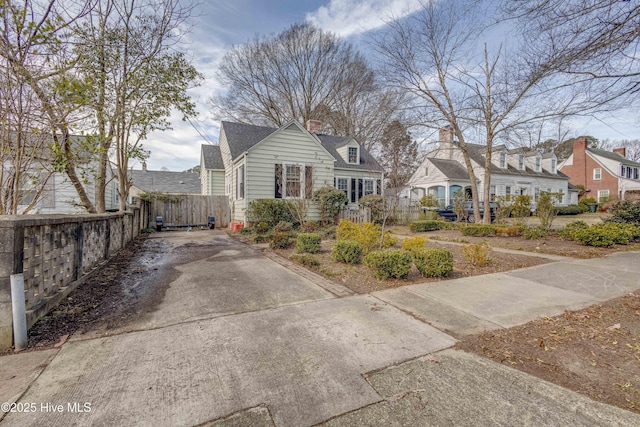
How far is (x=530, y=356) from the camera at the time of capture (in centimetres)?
254

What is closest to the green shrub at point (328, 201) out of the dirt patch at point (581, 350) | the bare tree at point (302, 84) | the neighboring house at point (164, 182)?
the dirt patch at point (581, 350)

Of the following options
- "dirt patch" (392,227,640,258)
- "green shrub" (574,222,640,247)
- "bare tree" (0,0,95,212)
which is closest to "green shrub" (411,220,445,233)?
"dirt patch" (392,227,640,258)

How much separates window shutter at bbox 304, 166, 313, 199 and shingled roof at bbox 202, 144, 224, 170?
6.09 metres

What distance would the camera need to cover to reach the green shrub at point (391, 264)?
16.0 ft

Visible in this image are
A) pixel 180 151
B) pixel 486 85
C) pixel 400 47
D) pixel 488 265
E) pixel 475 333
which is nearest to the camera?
pixel 475 333

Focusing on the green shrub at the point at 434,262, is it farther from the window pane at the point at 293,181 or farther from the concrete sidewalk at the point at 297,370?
the window pane at the point at 293,181

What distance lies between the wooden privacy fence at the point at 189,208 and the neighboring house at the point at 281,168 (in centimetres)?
81

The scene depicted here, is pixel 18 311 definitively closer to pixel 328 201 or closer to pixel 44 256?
pixel 44 256

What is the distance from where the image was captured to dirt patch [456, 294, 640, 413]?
2.13 metres

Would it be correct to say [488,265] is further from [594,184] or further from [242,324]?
[594,184]

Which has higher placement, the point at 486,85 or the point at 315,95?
the point at 315,95

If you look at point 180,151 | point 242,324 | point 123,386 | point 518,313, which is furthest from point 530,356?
point 180,151

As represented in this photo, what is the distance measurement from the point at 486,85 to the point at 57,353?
16505 mm

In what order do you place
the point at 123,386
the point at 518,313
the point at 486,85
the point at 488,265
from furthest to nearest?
1. the point at 486,85
2. the point at 488,265
3. the point at 518,313
4. the point at 123,386
